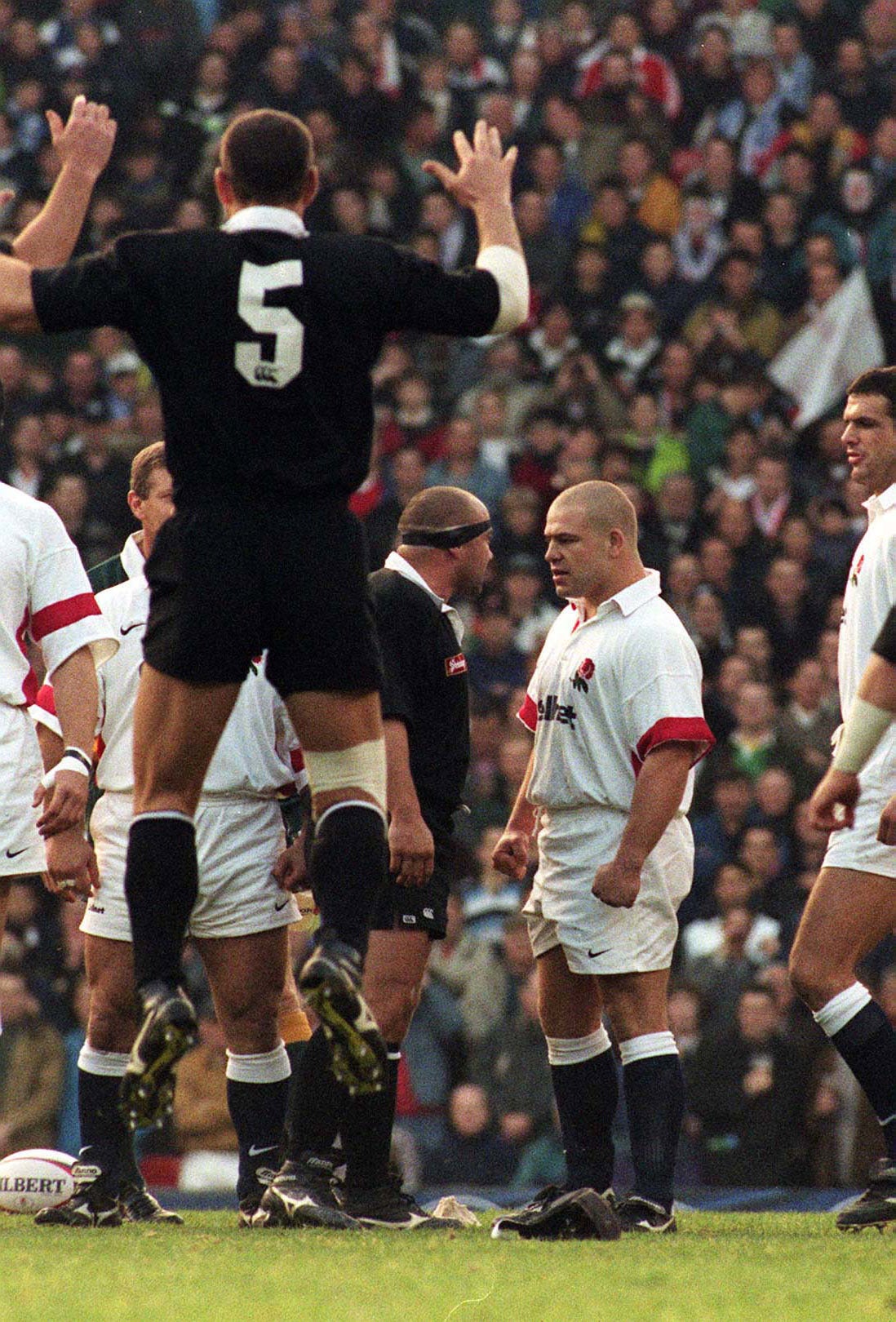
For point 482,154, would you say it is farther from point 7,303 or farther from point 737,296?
point 737,296

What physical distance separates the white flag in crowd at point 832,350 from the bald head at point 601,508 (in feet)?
25.6

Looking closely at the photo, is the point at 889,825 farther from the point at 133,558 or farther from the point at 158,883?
the point at 133,558

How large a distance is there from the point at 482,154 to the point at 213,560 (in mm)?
1171

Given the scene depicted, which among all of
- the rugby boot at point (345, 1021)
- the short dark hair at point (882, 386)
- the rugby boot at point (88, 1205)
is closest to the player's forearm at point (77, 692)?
the rugby boot at point (88, 1205)

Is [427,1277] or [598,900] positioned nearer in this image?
[427,1277]

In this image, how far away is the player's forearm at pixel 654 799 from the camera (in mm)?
6266

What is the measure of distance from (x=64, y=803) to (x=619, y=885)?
5.31ft

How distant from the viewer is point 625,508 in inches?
268

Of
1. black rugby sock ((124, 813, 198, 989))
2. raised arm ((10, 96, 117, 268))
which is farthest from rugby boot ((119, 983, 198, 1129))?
raised arm ((10, 96, 117, 268))

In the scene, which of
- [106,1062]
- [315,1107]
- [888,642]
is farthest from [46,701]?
[888,642]

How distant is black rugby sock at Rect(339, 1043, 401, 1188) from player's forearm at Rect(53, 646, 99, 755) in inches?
52.1

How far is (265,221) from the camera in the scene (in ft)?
15.4

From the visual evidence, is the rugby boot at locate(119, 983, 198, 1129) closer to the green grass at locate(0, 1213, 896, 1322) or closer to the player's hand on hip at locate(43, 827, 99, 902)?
the green grass at locate(0, 1213, 896, 1322)

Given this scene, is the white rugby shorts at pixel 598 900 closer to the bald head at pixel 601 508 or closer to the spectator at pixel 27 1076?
the bald head at pixel 601 508
